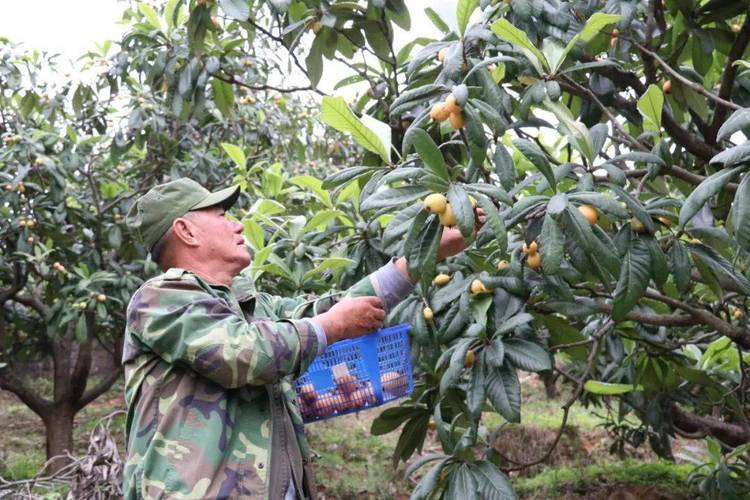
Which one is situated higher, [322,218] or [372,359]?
[322,218]

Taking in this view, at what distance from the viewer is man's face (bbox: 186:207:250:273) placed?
2.11 metres

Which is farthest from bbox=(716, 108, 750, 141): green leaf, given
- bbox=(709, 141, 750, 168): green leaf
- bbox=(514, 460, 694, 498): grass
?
bbox=(514, 460, 694, 498): grass

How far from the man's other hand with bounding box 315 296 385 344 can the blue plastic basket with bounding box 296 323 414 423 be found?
3.5 inches

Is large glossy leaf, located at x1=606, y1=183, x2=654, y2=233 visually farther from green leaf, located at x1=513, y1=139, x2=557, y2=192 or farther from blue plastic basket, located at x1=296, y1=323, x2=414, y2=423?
blue plastic basket, located at x1=296, y1=323, x2=414, y2=423

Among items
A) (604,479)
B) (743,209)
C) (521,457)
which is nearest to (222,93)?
(743,209)

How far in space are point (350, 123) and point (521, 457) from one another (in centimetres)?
495

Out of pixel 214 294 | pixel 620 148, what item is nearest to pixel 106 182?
pixel 620 148

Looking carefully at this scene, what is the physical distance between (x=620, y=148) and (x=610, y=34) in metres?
0.99

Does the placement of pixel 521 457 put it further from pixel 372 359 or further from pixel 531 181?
pixel 531 181

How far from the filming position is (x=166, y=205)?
6.92ft

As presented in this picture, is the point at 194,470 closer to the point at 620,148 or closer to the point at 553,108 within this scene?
the point at 553,108

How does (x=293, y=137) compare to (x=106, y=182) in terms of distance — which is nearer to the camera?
(x=106, y=182)

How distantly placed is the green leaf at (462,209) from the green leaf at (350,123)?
1.42 feet

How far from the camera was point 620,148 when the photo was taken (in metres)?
3.40
